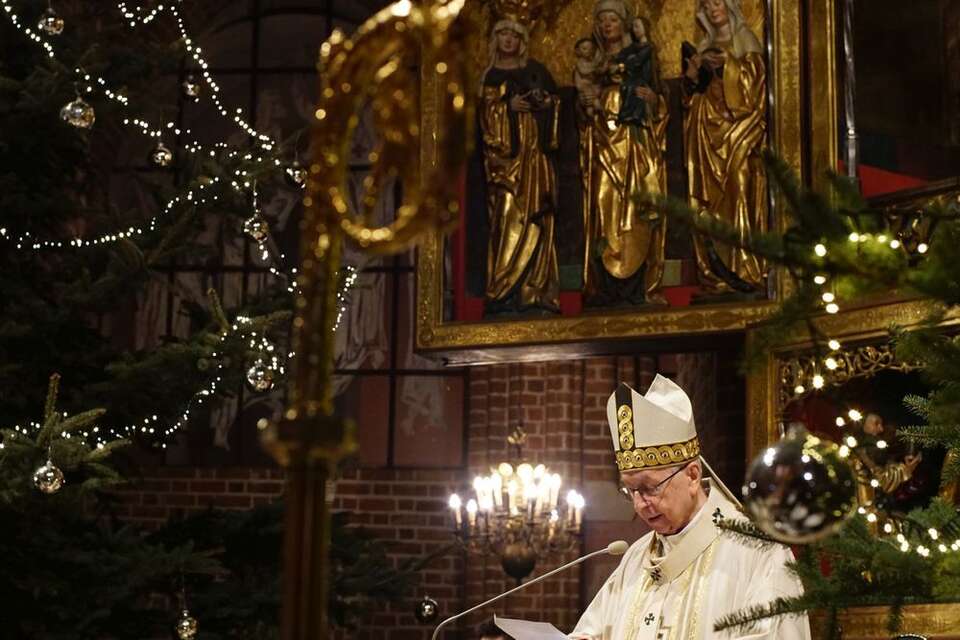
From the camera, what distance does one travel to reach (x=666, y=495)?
5.50 meters

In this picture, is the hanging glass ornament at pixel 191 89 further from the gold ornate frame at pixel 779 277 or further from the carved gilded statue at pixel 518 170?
the carved gilded statue at pixel 518 170

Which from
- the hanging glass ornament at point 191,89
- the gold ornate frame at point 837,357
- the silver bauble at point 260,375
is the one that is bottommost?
the silver bauble at point 260,375

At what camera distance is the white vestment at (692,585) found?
5.27m

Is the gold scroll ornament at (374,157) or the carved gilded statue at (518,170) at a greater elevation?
the carved gilded statue at (518,170)

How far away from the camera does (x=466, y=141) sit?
174cm

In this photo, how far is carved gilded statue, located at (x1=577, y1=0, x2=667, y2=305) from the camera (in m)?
8.45

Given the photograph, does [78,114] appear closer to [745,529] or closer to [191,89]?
[191,89]

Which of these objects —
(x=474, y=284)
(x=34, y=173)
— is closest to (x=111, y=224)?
(x=34, y=173)

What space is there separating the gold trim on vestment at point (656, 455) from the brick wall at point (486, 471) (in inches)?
173

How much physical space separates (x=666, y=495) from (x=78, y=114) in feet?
9.81

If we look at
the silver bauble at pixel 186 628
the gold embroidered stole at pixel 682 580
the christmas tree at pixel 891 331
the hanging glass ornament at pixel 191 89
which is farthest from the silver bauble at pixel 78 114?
the christmas tree at pixel 891 331

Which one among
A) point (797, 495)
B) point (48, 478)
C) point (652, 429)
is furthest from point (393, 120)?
point (48, 478)

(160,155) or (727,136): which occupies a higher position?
(727,136)

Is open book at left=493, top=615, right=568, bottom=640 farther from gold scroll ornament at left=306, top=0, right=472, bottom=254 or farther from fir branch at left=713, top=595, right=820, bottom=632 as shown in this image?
gold scroll ornament at left=306, top=0, right=472, bottom=254
